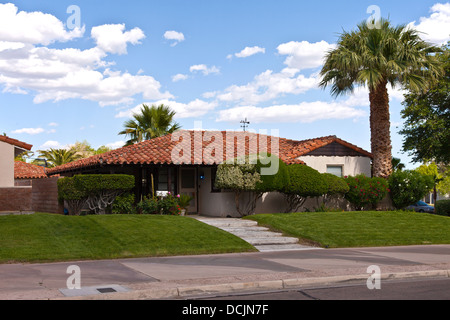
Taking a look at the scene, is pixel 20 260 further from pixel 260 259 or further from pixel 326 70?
pixel 326 70

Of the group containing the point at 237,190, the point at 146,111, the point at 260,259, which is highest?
the point at 146,111

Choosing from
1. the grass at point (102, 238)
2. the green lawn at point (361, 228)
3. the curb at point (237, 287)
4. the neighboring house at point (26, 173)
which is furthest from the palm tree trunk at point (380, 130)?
the neighboring house at point (26, 173)

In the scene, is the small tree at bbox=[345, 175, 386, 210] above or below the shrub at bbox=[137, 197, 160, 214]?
above

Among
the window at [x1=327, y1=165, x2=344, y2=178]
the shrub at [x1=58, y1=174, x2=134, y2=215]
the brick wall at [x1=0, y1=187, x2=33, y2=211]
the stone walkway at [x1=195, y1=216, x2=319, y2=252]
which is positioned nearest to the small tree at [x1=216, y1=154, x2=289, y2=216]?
the stone walkway at [x1=195, y1=216, x2=319, y2=252]

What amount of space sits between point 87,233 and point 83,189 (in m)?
5.57

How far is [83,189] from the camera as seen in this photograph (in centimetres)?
2062

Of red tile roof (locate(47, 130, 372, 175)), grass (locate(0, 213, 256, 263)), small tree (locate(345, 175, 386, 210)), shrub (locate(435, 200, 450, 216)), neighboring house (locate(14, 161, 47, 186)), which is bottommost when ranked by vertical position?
shrub (locate(435, 200, 450, 216))

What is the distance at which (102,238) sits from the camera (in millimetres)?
14891

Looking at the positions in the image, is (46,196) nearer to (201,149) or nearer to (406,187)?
(201,149)

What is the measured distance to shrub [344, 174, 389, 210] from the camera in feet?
80.9

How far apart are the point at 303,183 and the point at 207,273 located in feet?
40.9

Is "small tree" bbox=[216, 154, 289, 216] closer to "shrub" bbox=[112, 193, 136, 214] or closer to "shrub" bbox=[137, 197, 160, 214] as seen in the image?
"shrub" bbox=[137, 197, 160, 214]

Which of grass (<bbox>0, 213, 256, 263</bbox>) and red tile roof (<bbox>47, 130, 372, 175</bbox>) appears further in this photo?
red tile roof (<bbox>47, 130, 372, 175</bbox>)
